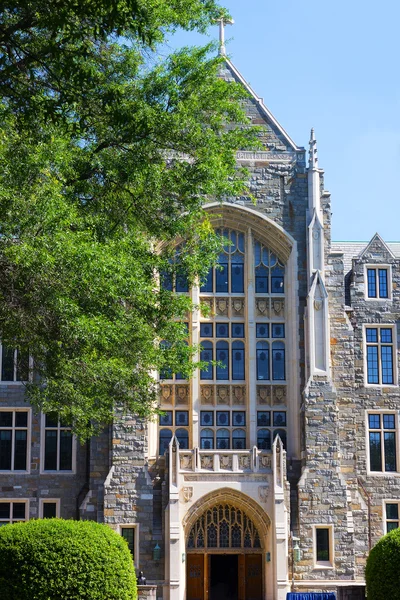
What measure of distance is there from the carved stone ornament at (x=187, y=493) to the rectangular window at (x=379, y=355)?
670cm

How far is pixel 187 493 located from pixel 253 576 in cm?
310

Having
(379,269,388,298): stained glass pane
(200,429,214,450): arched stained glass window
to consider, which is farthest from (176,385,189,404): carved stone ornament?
(379,269,388,298): stained glass pane

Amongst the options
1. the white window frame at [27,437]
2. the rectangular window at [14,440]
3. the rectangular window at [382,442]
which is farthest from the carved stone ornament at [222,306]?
the rectangular window at [14,440]

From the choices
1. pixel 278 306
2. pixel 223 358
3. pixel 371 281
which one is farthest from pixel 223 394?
pixel 371 281

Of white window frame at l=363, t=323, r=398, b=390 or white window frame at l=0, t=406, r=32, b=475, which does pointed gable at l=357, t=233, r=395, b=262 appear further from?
white window frame at l=0, t=406, r=32, b=475

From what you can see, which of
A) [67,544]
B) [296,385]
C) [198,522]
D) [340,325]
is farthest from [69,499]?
[67,544]

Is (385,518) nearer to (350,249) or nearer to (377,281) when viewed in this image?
(377,281)

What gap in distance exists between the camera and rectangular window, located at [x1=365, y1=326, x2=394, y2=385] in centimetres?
3400

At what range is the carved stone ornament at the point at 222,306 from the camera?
3378 cm

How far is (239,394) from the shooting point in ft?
110

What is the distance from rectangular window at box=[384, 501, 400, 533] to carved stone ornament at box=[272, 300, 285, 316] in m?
6.57

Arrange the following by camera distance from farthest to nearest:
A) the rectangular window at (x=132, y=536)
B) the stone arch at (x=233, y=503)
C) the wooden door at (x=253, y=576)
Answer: the wooden door at (x=253, y=576)
the stone arch at (x=233, y=503)
the rectangular window at (x=132, y=536)

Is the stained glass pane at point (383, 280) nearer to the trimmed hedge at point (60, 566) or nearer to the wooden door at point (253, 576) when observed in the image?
the wooden door at point (253, 576)

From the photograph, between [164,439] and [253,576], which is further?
[164,439]
